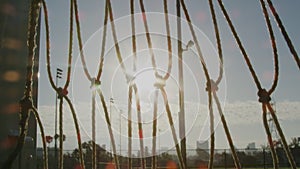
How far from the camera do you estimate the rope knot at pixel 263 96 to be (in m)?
1.07

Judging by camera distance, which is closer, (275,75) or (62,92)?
(275,75)

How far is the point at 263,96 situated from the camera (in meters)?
1.07

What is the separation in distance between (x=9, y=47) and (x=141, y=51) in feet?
1.38

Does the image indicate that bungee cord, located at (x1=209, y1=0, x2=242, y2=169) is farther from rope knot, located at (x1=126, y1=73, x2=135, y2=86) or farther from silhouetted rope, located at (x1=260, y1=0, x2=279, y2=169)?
rope knot, located at (x1=126, y1=73, x2=135, y2=86)

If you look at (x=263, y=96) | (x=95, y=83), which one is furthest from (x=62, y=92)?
(x=263, y=96)

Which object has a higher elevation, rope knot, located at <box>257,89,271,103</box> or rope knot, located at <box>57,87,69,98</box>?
rope knot, located at <box>57,87,69,98</box>

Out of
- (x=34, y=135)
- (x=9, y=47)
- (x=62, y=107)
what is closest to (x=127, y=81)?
(x=62, y=107)

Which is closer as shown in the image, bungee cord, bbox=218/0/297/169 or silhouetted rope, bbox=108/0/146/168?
bungee cord, bbox=218/0/297/169

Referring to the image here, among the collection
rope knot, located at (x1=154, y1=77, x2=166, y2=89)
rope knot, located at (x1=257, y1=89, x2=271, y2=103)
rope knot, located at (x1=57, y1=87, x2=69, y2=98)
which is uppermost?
rope knot, located at (x1=154, y1=77, x2=166, y2=89)

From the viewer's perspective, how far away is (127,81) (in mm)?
1203

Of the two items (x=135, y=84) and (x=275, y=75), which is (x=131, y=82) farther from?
(x=275, y=75)

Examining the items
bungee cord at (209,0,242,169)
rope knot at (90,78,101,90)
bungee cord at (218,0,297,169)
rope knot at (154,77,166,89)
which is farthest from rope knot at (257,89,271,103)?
rope knot at (90,78,101,90)

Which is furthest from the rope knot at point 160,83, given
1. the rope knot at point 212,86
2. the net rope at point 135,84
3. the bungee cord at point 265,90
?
the bungee cord at point 265,90

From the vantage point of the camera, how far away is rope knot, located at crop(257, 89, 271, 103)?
1.07 m
